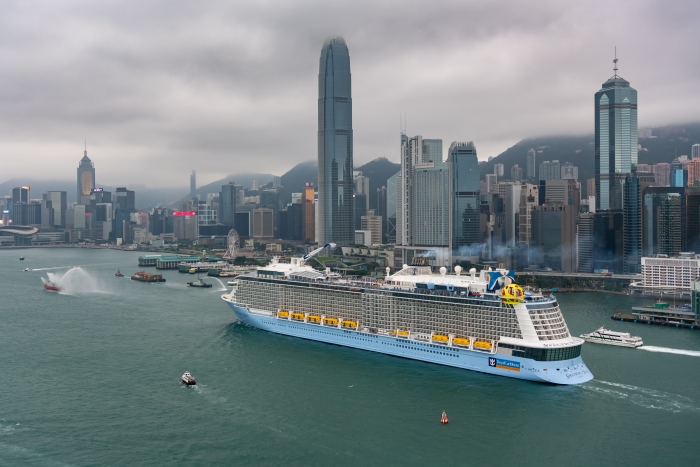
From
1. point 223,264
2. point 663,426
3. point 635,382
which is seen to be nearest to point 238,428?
point 663,426

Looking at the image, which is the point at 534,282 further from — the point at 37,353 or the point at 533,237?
the point at 37,353

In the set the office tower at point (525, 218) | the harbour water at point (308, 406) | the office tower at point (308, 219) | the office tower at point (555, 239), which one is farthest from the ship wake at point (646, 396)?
the office tower at point (308, 219)

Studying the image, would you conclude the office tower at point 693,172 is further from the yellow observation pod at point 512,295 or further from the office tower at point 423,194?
the yellow observation pod at point 512,295

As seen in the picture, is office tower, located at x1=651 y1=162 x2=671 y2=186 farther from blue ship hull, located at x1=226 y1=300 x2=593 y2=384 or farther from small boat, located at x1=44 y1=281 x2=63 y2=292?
small boat, located at x1=44 y1=281 x2=63 y2=292

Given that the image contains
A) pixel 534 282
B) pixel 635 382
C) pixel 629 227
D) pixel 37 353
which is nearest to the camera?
pixel 635 382

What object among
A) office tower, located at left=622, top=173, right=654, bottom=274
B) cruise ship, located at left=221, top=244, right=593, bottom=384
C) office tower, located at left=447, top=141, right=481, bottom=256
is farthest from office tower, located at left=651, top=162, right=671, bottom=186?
cruise ship, located at left=221, top=244, right=593, bottom=384

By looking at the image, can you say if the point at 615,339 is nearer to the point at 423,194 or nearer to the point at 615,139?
A: the point at 423,194
